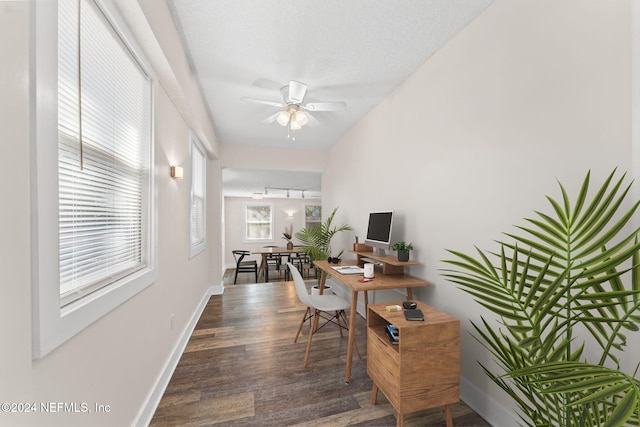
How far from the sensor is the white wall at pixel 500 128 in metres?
1.16

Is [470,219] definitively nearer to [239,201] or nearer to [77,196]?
[77,196]

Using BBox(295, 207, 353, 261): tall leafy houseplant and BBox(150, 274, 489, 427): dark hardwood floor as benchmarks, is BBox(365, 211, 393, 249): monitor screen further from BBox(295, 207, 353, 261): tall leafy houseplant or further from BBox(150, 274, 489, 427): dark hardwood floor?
BBox(295, 207, 353, 261): tall leafy houseplant

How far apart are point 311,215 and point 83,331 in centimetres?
948

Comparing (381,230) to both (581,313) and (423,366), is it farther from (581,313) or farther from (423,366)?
(581,313)

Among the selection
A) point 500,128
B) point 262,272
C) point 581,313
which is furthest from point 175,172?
point 262,272

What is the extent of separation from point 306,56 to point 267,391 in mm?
2721

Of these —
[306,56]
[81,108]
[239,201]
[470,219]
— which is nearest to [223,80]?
[306,56]

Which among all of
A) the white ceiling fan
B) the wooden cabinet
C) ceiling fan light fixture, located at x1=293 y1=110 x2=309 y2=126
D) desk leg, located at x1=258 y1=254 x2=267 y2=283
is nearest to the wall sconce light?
the white ceiling fan

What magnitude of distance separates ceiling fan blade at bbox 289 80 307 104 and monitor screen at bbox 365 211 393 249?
1.46 meters

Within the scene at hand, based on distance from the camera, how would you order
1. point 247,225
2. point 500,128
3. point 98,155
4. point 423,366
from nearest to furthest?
point 98,155 → point 423,366 → point 500,128 → point 247,225

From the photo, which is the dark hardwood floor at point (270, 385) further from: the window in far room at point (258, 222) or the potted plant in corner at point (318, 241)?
the window in far room at point (258, 222)

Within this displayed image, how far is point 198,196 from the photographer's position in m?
3.65

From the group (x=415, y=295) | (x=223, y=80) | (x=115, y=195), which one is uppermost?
(x=223, y=80)

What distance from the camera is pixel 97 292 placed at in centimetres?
114
